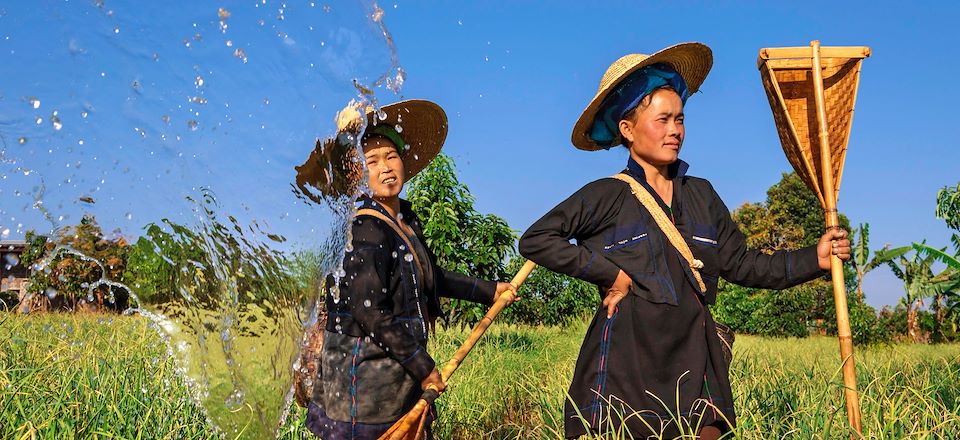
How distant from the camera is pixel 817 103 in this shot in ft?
8.95

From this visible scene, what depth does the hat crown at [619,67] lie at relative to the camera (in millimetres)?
2799

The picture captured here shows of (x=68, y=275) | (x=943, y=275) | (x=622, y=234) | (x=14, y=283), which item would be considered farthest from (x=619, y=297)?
(x=14, y=283)

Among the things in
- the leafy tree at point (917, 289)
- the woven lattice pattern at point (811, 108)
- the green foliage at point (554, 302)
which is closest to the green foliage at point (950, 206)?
the leafy tree at point (917, 289)

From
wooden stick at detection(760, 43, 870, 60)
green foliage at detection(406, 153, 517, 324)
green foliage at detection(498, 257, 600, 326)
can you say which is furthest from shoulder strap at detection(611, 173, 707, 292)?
green foliage at detection(498, 257, 600, 326)

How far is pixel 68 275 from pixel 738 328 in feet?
49.3

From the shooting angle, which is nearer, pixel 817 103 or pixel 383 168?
pixel 817 103

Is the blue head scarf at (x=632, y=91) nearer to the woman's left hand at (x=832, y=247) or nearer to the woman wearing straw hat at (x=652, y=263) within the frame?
the woman wearing straw hat at (x=652, y=263)

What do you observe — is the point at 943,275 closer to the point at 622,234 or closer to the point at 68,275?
the point at 622,234

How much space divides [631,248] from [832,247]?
2.23 ft

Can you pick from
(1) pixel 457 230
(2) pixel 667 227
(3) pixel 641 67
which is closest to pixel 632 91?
(3) pixel 641 67

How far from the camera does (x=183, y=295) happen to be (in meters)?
2.92

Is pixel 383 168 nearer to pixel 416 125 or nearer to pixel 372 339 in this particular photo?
pixel 416 125

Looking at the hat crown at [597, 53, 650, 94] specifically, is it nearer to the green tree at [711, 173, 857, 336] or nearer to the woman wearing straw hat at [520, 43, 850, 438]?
the woman wearing straw hat at [520, 43, 850, 438]

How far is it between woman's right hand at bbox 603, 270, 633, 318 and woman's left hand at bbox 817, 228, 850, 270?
67 centimetres
